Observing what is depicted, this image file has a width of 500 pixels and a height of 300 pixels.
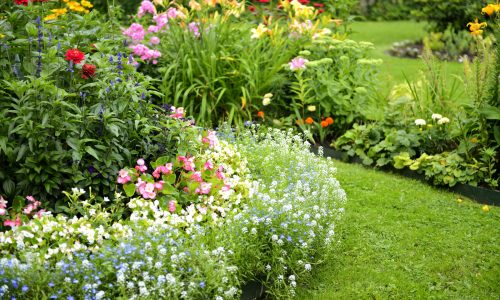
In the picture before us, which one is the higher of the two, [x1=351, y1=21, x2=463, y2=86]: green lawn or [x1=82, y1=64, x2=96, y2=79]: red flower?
[x1=82, y1=64, x2=96, y2=79]: red flower

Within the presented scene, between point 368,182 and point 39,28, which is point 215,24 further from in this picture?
point 39,28

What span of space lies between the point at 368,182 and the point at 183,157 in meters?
2.23

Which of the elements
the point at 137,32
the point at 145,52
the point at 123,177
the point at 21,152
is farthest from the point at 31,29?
the point at 137,32

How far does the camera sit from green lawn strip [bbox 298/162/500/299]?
4.12 m

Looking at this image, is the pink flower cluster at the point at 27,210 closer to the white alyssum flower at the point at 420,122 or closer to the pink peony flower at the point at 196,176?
the pink peony flower at the point at 196,176

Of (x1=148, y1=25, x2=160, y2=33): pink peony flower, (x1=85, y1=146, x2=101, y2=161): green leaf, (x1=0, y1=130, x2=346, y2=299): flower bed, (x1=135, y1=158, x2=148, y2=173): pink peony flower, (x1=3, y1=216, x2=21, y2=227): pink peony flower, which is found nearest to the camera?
(x1=0, y1=130, x2=346, y2=299): flower bed

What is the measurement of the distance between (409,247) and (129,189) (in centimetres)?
210

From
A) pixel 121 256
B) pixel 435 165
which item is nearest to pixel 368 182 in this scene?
pixel 435 165

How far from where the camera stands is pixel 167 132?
4.41 meters

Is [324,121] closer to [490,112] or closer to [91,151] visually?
[490,112]

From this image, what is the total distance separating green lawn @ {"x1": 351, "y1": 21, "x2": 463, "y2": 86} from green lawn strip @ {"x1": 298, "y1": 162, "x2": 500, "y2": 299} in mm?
4210

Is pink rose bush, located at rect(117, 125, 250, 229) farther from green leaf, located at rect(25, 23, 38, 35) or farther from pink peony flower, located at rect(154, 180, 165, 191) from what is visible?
green leaf, located at rect(25, 23, 38, 35)

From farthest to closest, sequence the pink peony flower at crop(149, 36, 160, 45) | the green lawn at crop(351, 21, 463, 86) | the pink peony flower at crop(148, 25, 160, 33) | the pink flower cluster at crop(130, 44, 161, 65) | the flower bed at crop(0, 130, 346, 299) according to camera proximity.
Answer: the green lawn at crop(351, 21, 463, 86) < the pink peony flower at crop(148, 25, 160, 33) < the pink peony flower at crop(149, 36, 160, 45) < the pink flower cluster at crop(130, 44, 161, 65) < the flower bed at crop(0, 130, 346, 299)

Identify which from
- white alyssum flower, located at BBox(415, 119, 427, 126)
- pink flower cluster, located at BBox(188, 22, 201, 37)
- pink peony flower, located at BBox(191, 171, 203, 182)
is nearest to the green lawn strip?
white alyssum flower, located at BBox(415, 119, 427, 126)
